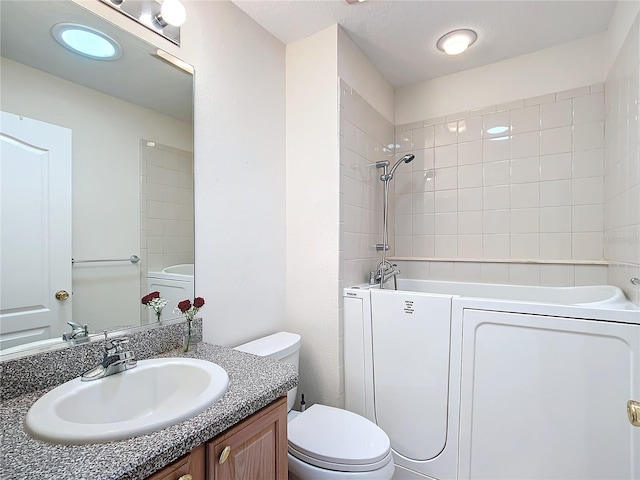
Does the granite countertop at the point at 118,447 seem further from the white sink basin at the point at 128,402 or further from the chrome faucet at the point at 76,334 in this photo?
the chrome faucet at the point at 76,334

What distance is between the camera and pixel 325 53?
181 centimetres

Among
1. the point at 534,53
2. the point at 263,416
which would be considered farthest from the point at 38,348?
the point at 534,53

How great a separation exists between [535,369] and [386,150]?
168cm

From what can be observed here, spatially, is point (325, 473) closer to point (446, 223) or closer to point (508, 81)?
point (446, 223)

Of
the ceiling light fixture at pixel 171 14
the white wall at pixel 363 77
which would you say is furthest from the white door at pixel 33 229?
the white wall at pixel 363 77

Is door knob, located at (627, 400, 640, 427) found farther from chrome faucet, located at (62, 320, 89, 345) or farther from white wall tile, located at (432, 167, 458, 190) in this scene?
white wall tile, located at (432, 167, 458, 190)

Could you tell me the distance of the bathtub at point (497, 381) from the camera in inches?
49.1

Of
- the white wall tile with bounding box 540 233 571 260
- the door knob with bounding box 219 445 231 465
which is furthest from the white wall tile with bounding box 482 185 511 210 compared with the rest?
the door knob with bounding box 219 445 231 465

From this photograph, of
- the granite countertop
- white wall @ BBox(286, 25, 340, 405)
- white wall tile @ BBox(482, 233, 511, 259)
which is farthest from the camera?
white wall tile @ BBox(482, 233, 511, 259)

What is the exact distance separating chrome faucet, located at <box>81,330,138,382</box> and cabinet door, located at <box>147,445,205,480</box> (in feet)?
1.40

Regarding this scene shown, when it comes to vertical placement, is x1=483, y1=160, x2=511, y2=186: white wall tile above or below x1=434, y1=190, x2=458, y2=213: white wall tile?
above

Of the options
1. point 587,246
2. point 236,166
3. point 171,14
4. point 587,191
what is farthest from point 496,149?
point 171,14

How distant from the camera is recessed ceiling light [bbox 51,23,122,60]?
1040 millimetres

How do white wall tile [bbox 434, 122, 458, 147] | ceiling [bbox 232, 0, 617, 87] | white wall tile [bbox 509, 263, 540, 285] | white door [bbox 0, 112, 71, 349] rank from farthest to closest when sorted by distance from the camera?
1. white wall tile [bbox 434, 122, 458, 147]
2. white wall tile [bbox 509, 263, 540, 285]
3. ceiling [bbox 232, 0, 617, 87]
4. white door [bbox 0, 112, 71, 349]
